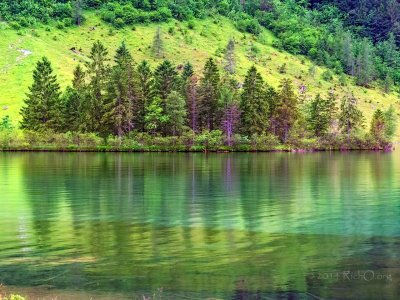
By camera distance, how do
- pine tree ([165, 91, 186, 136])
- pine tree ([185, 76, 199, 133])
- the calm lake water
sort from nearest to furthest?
1. the calm lake water
2. pine tree ([165, 91, 186, 136])
3. pine tree ([185, 76, 199, 133])

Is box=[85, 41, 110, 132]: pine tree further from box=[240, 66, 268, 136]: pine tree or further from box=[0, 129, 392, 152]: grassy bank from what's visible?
box=[240, 66, 268, 136]: pine tree

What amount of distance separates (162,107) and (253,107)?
66.2 ft

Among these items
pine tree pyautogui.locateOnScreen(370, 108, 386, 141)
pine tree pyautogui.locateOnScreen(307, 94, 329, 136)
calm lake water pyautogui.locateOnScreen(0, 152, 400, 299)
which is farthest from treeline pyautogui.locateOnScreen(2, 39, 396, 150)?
calm lake water pyautogui.locateOnScreen(0, 152, 400, 299)

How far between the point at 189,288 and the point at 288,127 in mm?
113428

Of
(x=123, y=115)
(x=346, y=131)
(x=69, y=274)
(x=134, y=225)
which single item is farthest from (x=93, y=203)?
(x=346, y=131)

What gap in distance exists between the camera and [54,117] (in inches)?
4734

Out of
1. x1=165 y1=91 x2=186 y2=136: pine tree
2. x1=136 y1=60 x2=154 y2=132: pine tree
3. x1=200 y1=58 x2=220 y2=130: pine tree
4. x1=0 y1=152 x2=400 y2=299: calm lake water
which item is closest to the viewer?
x1=0 y1=152 x2=400 y2=299: calm lake water

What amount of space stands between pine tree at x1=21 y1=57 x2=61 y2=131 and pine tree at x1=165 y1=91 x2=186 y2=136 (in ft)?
81.8

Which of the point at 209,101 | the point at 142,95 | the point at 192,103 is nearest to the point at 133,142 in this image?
the point at 142,95

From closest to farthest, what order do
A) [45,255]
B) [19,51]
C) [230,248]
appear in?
[45,255] < [230,248] < [19,51]

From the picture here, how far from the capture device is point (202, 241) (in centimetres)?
2203

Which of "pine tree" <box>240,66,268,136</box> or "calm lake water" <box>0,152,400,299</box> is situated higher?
"pine tree" <box>240,66,268,136</box>

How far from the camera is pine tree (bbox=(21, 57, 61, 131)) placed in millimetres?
119688

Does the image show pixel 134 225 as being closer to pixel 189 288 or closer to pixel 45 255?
pixel 45 255
